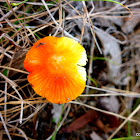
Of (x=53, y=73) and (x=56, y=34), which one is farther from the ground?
(x=56, y=34)

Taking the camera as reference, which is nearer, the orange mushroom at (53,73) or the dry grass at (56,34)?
the orange mushroom at (53,73)

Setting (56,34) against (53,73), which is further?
(56,34)

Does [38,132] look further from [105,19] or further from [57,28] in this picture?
[105,19]

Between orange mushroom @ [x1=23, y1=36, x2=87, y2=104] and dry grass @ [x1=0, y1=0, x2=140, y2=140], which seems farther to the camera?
dry grass @ [x1=0, y1=0, x2=140, y2=140]

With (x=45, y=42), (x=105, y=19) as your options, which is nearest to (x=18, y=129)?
(x=45, y=42)
